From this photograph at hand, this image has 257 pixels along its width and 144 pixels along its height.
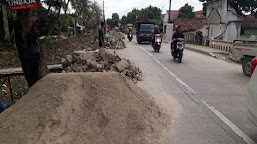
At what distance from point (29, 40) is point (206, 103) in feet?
13.4

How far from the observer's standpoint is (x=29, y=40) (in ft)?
14.9

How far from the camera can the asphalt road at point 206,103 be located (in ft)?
11.9

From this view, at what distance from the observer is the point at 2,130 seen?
3066mm

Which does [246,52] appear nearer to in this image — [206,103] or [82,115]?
[206,103]

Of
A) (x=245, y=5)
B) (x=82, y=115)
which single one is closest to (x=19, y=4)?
(x=82, y=115)

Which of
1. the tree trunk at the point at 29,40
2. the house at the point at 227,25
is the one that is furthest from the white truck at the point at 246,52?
the house at the point at 227,25

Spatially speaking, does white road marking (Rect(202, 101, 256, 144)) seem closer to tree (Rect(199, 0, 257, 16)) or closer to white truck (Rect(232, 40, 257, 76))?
white truck (Rect(232, 40, 257, 76))

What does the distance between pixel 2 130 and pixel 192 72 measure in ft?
23.5

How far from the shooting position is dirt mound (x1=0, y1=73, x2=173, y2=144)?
10.1 ft

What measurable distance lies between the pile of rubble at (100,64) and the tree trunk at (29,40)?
8.04 feet

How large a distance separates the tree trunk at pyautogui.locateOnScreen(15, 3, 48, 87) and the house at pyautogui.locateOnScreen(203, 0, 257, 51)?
18.2 m

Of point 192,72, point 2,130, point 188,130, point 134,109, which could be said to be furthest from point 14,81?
point 192,72

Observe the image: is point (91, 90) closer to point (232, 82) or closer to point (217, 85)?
point (217, 85)

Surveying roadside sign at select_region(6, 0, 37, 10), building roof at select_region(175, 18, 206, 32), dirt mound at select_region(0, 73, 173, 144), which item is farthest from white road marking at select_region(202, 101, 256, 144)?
building roof at select_region(175, 18, 206, 32)
